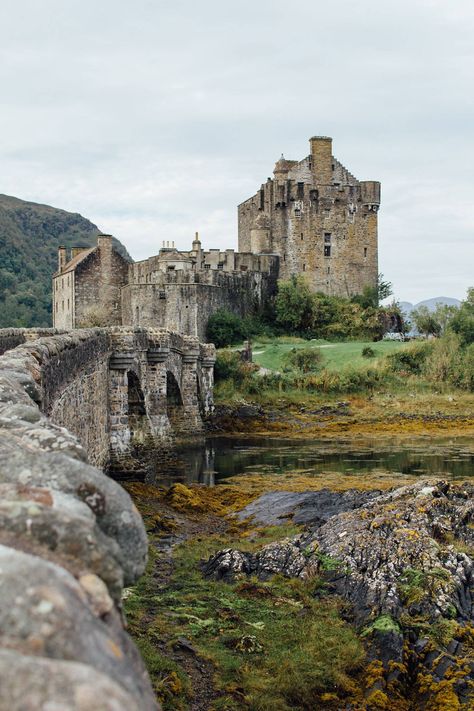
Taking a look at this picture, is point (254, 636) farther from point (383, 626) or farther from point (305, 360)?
point (305, 360)

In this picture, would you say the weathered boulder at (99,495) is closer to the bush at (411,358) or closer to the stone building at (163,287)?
the bush at (411,358)

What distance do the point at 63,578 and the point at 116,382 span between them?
21.8 meters

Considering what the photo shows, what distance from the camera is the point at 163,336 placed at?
1178 inches

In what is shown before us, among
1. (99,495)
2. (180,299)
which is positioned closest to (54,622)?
(99,495)

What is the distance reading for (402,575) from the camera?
11422 millimetres

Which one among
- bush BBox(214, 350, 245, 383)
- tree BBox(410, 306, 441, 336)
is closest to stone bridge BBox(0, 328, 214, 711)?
bush BBox(214, 350, 245, 383)

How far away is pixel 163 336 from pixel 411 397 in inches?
670

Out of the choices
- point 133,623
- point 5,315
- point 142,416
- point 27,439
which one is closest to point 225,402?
point 142,416

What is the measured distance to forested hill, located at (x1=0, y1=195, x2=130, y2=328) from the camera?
82.4 m

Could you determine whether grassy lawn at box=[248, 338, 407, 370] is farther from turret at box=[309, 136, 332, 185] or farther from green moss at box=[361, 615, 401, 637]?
A: green moss at box=[361, 615, 401, 637]

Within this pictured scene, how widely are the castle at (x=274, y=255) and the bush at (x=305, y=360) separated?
8.31 metres

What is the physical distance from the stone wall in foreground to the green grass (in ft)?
17.3

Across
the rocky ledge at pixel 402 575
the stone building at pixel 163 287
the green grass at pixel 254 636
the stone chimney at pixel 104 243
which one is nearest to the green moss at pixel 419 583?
the rocky ledge at pixel 402 575

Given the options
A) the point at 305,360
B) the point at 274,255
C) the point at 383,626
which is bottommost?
the point at 383,626
